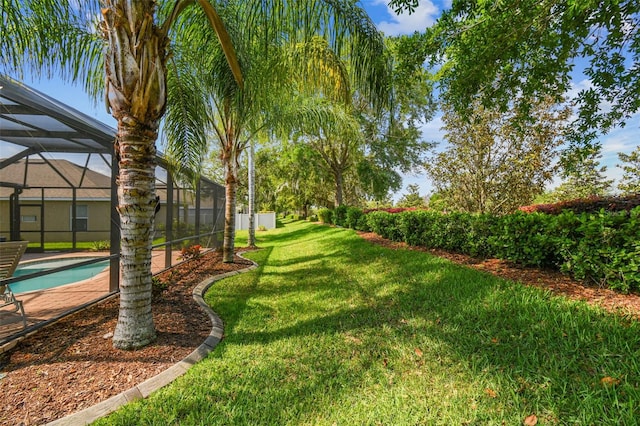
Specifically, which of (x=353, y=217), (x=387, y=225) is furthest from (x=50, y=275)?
(x=353, y=217)

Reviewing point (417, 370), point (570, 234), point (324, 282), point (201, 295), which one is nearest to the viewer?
point (417, 370)

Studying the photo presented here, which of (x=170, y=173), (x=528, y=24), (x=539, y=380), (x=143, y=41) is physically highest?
(x=528, y=24)

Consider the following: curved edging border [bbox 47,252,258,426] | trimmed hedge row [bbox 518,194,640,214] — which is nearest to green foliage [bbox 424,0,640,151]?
trimmed hedge row [bbox 518,194,640,214]

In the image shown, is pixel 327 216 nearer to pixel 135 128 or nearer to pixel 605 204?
pixel 605 204

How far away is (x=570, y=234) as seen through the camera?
4035 millimetres

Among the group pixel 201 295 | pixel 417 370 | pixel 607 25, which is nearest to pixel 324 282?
pixel 201 295

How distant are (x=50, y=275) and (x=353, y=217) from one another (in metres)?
12.2

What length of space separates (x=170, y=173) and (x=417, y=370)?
7141 millimetres

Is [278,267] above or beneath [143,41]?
beneath

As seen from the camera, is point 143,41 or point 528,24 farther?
point 528,24

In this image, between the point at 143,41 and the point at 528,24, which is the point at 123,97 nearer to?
the point at 143,41

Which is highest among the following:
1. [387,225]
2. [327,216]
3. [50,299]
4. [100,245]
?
[327,216]

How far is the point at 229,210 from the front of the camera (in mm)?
8109

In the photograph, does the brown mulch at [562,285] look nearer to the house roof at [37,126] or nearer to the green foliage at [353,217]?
the house roof at [37,126]
